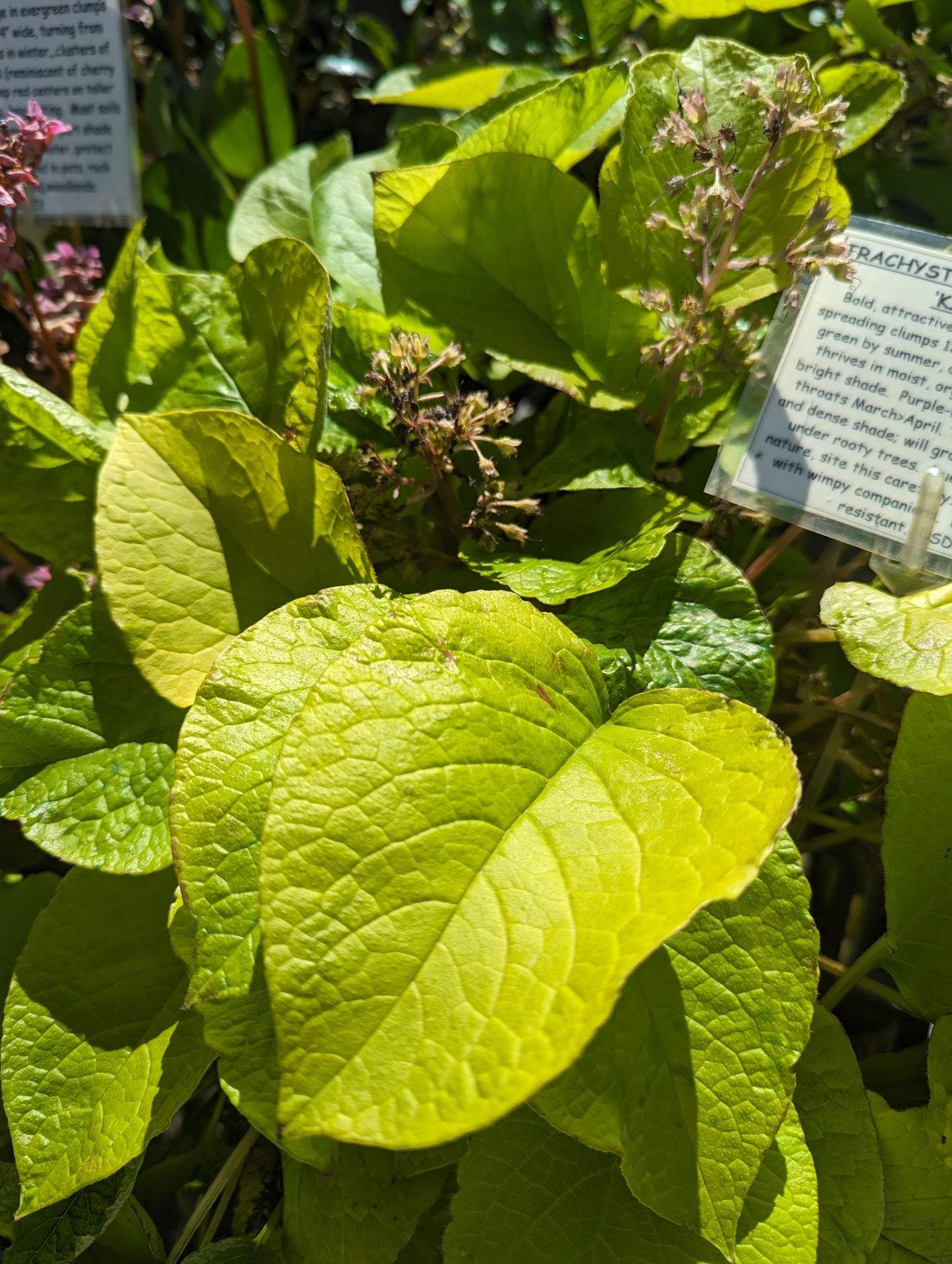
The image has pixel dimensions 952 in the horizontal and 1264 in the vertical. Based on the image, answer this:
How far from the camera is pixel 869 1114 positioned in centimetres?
67

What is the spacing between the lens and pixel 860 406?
2.41ft

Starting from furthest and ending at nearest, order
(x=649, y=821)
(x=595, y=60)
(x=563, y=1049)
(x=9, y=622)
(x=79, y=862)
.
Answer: (x=595, y=60) → (x=9, y=622) → (x=79, y=862) → (x=649, y=821) → (x=563, y=1049)

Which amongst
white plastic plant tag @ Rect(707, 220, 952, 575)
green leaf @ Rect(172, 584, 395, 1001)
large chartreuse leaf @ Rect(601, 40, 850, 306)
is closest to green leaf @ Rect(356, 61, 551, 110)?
large chartreuse leaf @ Rect(601, 40, 850, 306)

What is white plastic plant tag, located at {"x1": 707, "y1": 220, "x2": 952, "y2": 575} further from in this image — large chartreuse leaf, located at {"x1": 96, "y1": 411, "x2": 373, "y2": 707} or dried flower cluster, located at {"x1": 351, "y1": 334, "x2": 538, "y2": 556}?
large chartreuse leaf, located at {"x1": 96, "y1": 411, "x2": 373, "y2": 707}

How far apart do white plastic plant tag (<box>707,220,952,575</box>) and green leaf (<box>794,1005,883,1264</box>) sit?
1.23 feet

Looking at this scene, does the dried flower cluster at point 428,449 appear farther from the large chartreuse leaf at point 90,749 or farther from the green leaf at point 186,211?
the green leaf at point 186,211

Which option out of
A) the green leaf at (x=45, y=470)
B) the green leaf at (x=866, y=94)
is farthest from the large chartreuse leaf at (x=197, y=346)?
the green leaf at (x=866, y=94)

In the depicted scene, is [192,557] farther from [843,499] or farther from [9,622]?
[843,499]

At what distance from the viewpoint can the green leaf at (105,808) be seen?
25.9 inches

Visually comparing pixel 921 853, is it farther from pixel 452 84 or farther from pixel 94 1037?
pixel 452 84

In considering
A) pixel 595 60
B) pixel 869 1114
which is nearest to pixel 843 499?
pixel 869 1114

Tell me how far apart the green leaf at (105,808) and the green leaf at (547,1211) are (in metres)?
0.31

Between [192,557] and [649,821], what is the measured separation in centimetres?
37

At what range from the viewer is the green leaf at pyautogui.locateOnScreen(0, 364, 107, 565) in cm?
81
